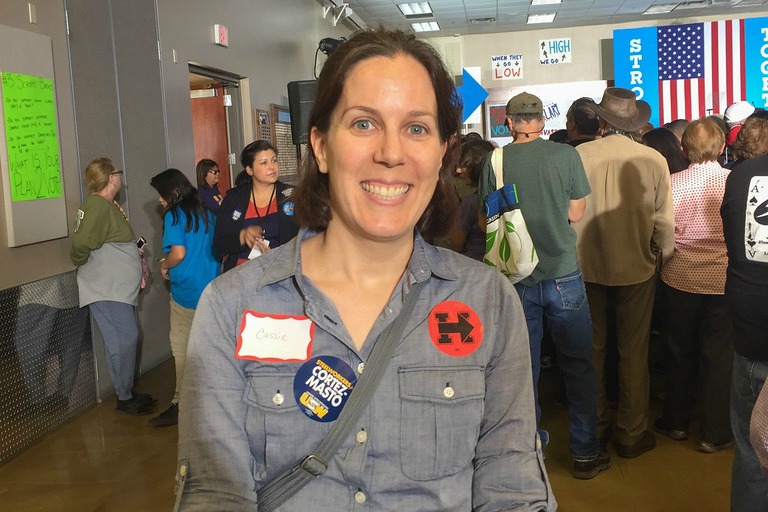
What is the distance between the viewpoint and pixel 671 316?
3.57m

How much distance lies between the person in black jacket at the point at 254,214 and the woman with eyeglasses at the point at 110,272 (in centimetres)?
73

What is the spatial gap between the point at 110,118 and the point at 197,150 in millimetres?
2316

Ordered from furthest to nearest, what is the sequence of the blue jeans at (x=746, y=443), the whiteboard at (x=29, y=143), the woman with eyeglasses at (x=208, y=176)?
the woman with eyeglasses at (x=208, y=176) → the whiteboard at (x=29, y=143) → the blue jeans at (x=746, y=443)

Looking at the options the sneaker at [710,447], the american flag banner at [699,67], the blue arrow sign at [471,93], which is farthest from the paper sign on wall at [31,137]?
the american flag banner at [699,67]

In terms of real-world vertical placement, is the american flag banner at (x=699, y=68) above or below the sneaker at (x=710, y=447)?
above

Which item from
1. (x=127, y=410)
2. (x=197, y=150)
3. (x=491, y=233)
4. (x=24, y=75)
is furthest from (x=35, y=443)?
(x=197, y=150)

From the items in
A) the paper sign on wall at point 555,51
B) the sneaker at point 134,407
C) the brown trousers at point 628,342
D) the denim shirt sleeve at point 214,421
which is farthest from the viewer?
the paper sign on wall at point 555,51

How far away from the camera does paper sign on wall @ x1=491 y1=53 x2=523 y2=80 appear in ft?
40.5

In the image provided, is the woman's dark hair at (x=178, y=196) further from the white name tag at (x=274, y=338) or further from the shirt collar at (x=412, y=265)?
the white name tag at (x=274, y=338)

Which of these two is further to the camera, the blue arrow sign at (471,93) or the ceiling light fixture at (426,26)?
the ceiling light fixture at (426,26)

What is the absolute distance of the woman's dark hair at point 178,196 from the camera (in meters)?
4.11

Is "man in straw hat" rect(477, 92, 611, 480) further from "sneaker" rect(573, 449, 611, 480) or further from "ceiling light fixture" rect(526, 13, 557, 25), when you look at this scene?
"ceiling light fixture" rect(526, 13, 557, 25)

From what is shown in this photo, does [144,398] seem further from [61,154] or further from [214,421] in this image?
[214,421]

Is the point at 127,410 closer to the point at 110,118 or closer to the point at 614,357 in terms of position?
the point at 110,118
